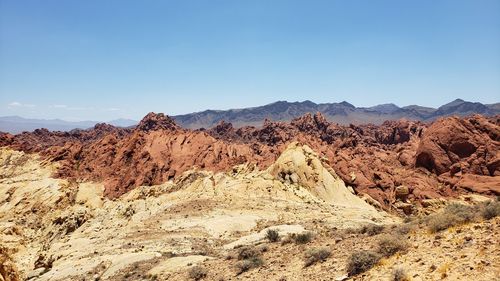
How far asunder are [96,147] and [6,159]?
16379 millimetres

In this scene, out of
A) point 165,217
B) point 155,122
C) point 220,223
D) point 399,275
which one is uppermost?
point 155,122

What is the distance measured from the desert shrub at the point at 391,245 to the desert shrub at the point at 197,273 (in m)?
6.82

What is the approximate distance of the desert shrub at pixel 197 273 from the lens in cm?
1516

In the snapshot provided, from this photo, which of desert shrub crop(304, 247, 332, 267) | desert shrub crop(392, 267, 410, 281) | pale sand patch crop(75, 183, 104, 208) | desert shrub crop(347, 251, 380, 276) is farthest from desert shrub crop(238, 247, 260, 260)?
pale sand patch crop(75, 183, 104, 208)

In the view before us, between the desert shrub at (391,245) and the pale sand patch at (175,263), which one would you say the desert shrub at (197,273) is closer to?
the pale sand patch at (175,263)

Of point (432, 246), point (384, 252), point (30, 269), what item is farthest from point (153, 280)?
point (30, 269)

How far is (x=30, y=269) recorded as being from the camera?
85.3 feet

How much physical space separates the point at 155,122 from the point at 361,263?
106 metres

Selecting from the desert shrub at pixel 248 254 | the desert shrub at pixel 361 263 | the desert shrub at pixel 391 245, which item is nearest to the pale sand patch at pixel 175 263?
the desert shrub at pixel 248 254

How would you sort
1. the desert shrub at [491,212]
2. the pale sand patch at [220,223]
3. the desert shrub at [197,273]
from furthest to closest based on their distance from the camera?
1. the pale sand patch at [220,223]
2. the desert shrub at [197,273]
3. the desert shrub at [491,212]

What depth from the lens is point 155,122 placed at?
112500 millimetres

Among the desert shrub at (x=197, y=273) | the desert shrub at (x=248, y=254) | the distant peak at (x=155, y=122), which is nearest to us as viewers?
the desert shrub at (x=197, y=273)

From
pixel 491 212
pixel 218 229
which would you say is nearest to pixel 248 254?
pixel 491 212

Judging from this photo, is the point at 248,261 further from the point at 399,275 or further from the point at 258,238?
the point at 258,238
